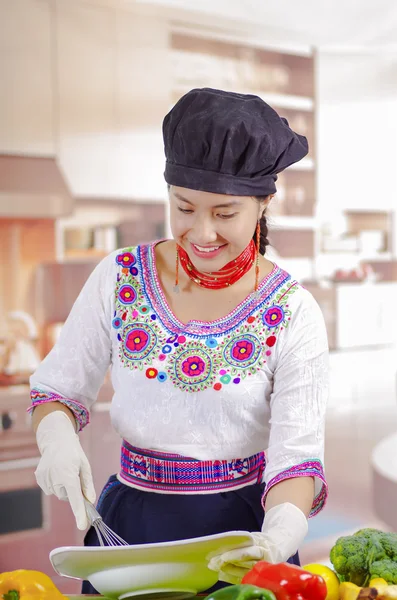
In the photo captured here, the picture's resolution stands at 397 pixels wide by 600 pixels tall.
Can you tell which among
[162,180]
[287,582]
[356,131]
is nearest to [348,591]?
[287,582]

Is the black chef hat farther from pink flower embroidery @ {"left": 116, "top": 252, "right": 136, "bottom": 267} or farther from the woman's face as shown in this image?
pink flower embroidery @ {"left": 116, "top": 252, "right": 136, "bottom": 267}

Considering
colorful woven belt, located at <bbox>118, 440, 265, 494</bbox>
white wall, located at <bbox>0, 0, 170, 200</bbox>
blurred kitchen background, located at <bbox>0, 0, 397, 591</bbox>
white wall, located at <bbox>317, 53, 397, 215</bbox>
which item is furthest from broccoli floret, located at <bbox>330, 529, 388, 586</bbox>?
white wall, located at <bbox>317, 53, 397, 215</bbox>

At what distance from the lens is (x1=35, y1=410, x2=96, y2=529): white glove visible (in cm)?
95

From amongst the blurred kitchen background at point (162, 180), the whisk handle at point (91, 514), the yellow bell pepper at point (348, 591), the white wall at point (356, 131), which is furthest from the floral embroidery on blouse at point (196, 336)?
the white wall at point (356, 131)

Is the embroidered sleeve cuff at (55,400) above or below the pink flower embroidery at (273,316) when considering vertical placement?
below

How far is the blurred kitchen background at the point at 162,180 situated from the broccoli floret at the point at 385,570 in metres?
1.99

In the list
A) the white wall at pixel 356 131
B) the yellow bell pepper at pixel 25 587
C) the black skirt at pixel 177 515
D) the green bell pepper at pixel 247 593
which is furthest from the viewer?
the white wall at pixel 356 131

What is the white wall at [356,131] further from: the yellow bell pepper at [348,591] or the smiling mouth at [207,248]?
the yellow bell pepper at [348,591]

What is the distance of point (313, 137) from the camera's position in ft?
12.9

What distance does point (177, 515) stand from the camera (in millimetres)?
1038

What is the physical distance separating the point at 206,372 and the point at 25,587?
0.39 meters

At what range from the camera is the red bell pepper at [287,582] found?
725 mm

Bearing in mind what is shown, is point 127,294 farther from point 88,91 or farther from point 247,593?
point 88,91

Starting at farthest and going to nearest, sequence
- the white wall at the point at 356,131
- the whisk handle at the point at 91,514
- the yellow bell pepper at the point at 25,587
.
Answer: the white wall at the point at 356,131 → the whisk handle at the point at 91,514 → the yellow bell pepper at the point at 25,587
